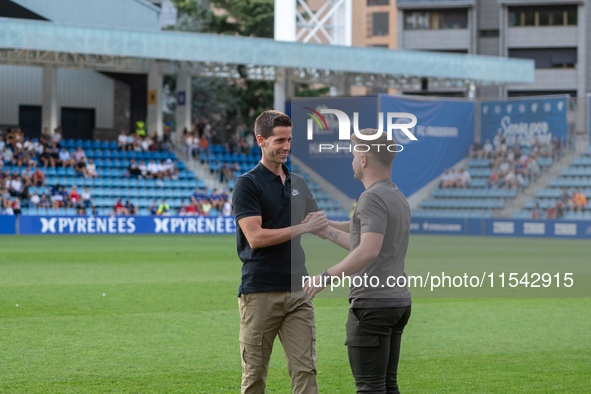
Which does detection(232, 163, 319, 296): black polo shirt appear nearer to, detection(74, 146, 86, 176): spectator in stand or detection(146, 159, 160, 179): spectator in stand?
detection(74, 146, 86, 176): spectator in stand

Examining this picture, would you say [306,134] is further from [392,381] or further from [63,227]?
[63,227]

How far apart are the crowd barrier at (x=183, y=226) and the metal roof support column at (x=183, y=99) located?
851 centimetres

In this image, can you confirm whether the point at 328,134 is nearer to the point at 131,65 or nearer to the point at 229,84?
the point at 131,65

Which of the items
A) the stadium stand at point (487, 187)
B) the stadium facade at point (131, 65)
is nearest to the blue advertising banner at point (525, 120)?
the stadium stand at point (487, 187)

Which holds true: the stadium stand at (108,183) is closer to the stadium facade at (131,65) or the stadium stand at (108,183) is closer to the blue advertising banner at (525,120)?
the stadium facade at (131,65)

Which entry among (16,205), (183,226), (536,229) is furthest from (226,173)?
(536,229)

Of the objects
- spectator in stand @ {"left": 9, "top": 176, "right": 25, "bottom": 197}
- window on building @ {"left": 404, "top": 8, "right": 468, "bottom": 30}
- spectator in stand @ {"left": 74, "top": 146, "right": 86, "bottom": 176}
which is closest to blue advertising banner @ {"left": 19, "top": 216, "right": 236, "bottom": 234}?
spectator in stand @ {"left": 9, "top": 176, "right": 25, "bottom": 197}

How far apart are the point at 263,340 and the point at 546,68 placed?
58927 millimetres

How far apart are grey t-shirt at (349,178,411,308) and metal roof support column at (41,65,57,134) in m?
32.9

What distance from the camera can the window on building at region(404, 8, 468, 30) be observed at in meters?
61.8

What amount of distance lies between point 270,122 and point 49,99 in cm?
3281

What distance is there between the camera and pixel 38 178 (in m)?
30.3

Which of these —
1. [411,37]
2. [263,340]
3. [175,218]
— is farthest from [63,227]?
[411,37]

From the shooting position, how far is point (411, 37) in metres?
63.0
